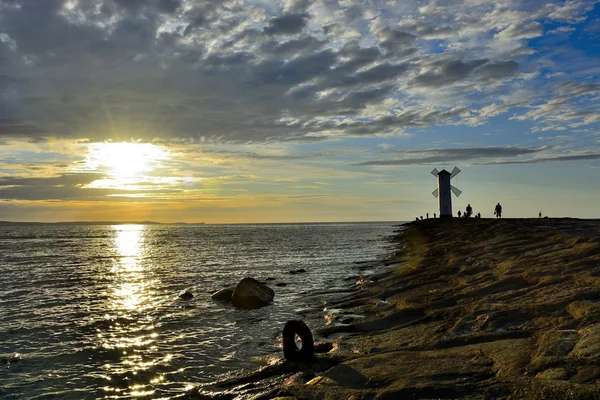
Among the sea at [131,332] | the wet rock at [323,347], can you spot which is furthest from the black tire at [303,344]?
Result: the sea at [131,332]

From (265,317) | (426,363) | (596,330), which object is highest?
(596,330)

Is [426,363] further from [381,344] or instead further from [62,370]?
[62,370]

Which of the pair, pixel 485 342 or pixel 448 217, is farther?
pixel 448 217

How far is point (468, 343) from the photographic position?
840cm

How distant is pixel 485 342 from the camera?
26.9 feet

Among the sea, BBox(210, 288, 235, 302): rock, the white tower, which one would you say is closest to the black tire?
the sea

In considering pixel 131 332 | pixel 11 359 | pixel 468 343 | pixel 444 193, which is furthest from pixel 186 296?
pixel 444 193

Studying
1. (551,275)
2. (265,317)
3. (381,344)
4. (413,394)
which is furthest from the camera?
(265,317)

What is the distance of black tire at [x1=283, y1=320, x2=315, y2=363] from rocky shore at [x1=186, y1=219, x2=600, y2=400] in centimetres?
27

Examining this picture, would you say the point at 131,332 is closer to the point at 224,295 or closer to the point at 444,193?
the point at 224,295

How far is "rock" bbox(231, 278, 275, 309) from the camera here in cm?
1764

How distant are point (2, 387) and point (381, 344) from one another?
8681 millimetres

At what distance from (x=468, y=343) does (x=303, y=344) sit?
138 inches

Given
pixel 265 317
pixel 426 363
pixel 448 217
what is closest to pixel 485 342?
pixel 426 363
